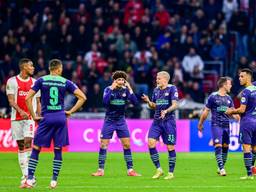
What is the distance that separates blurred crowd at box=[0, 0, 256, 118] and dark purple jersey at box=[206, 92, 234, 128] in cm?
1117

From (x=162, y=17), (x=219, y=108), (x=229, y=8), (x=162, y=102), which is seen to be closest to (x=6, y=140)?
(x=162, y=17)

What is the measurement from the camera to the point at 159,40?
3688cm

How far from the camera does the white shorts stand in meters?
19.9

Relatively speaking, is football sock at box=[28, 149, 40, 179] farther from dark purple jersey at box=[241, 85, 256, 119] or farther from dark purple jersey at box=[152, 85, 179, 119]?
dark purple jersey at box=[241, 85, 256, 119]

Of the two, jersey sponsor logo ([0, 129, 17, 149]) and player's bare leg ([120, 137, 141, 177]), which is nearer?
player's bare leg ([120, 137, 141, 177])

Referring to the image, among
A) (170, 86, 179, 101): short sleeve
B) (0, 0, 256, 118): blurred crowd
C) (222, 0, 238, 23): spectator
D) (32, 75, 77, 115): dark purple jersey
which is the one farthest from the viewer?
(222, 0, 238, 23): spectator

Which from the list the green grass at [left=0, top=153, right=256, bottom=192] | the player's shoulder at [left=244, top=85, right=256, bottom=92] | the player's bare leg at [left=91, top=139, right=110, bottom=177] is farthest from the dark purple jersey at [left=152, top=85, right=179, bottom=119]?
the player's bare leg at [left=91, top=139, right=110, bottom=177]

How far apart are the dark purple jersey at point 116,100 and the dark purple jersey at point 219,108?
6.46ft

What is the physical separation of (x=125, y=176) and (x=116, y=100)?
1887mm

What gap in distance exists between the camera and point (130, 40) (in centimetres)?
3619

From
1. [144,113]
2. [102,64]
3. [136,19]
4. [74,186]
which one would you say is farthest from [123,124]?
[136,19]

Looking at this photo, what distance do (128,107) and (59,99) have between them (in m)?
15.0

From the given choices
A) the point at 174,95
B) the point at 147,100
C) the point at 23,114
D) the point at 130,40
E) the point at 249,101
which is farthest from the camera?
the point at 130,40

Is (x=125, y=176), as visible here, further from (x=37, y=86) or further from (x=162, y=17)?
(x=162, y=17)
